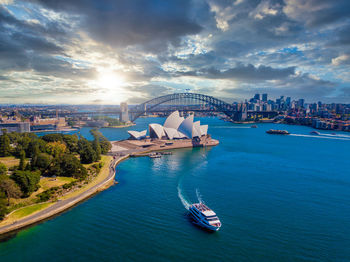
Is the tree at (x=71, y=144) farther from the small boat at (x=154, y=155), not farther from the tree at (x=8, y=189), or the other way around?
the tree at (x=8, y=189)

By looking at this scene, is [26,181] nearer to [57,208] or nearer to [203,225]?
[57,208]

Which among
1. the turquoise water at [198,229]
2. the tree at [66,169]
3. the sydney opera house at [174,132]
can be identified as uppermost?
the sydney opera house at [174,132]

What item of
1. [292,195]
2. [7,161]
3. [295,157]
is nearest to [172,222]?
[292,195]

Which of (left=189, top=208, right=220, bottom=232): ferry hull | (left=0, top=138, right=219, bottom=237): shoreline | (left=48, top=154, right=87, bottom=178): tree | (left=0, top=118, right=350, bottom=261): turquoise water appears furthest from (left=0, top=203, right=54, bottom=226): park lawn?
(left=189, top=208, right=220, bottom=232): ferry hull

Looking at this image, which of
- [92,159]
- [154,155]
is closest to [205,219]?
[92,159]

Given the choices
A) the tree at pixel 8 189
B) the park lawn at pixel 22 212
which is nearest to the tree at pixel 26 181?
the tree at pixel 8 189

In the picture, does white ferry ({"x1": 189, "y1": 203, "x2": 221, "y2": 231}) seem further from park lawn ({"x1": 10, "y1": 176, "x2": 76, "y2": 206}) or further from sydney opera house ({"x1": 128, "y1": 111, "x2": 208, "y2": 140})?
sydney opera house ({"x1": 128, "y1": 111, "x2": 208, "y2": 140})
